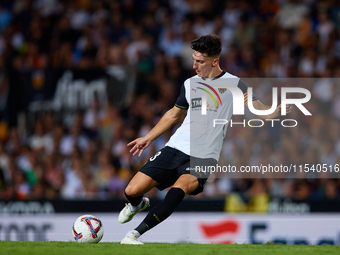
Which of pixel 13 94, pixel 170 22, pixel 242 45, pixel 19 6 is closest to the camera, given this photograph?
pixel 13 94

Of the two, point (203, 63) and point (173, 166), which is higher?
point (203, 63)

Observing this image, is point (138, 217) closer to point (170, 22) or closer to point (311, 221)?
point (311, 221)

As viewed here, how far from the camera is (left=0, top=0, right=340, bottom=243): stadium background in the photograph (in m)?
10.1

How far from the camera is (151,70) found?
489 inches

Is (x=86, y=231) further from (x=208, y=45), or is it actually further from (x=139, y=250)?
(x=208, y=45)

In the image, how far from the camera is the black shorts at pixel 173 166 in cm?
638

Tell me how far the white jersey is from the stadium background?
10.8ft

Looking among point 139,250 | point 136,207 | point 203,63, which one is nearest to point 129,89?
point 136,207

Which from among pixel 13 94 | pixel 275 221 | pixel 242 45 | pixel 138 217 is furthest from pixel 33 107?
pixel 275 221

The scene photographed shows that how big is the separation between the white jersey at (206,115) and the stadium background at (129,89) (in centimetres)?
329

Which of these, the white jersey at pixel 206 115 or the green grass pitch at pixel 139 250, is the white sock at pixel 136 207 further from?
the white jersey at pixel 206 115

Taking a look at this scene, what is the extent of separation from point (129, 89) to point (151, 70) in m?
0.81

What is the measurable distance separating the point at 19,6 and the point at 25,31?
97 cm

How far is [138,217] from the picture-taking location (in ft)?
31.6
